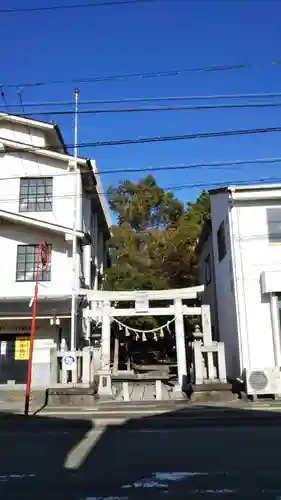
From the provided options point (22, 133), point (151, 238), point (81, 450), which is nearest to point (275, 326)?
point (81, 450)

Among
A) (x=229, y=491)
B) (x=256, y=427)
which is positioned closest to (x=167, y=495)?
(x=229, y=491)

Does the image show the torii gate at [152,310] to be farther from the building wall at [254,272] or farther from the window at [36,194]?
the window at [36,194]

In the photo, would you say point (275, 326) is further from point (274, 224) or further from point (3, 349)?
point (3, 349)

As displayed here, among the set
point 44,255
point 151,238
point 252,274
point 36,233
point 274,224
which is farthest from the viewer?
point 151,238

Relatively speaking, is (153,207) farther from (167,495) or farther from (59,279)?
(167,495)

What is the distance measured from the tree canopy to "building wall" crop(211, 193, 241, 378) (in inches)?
267

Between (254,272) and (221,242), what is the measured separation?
3.00 meters

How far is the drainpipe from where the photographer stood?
16.2 meters

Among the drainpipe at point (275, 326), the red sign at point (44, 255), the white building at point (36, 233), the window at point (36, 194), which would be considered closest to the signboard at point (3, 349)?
the white building at point (36, 233)

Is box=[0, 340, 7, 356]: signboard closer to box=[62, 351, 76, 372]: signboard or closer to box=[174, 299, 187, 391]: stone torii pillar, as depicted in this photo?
box=[62, 351, 76, 372]: signboard

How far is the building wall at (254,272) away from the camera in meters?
16.5

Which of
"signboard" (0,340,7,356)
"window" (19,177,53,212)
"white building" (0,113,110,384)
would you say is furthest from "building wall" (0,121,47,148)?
"signboard" (0,340,7,356)

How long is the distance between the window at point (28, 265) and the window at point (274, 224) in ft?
31.4

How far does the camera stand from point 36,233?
21.2 meters
